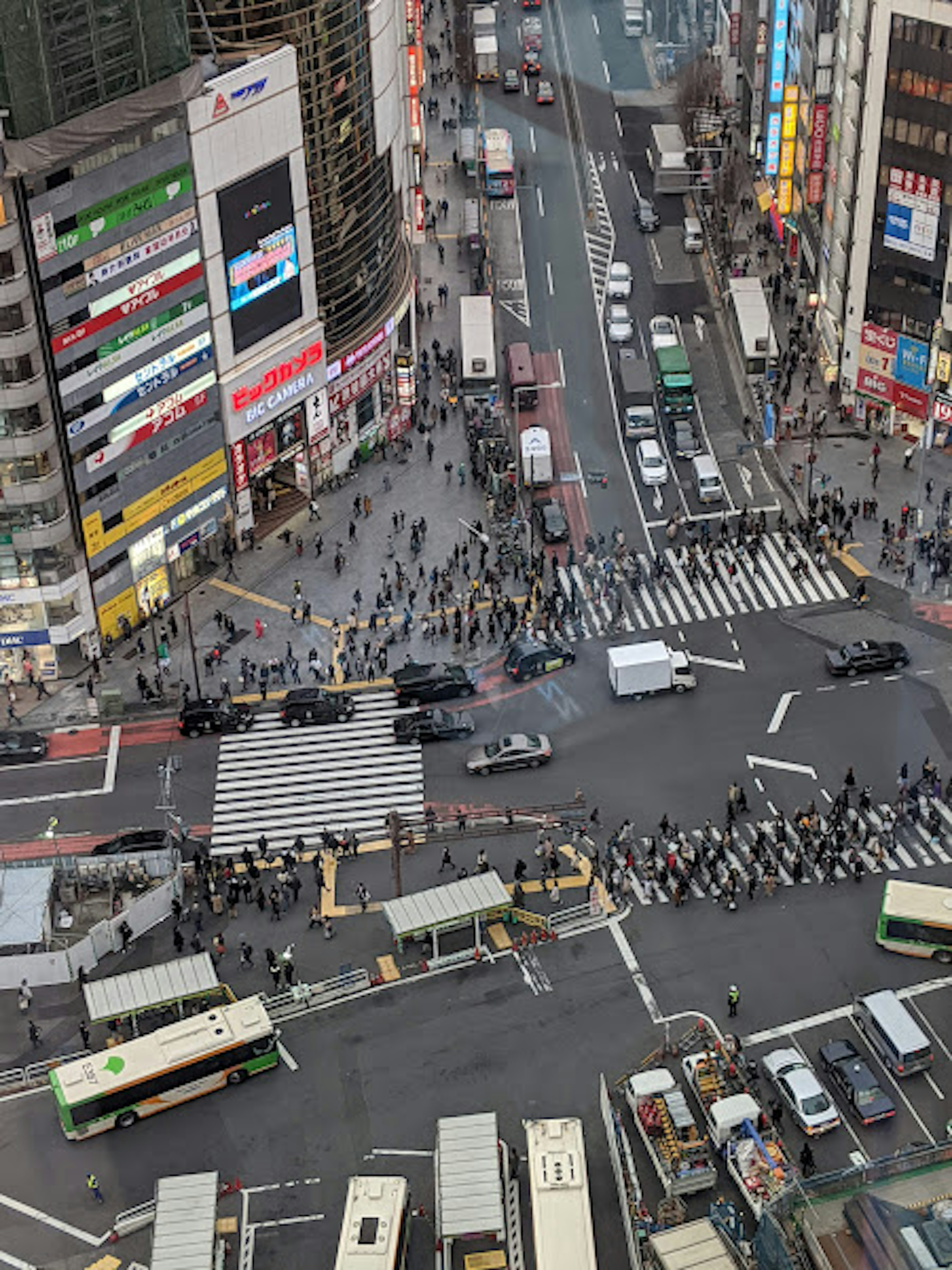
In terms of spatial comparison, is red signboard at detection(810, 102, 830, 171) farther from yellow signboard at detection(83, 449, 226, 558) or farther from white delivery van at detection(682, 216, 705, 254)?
yellow signboard at detection(83, 449, 226, 558)

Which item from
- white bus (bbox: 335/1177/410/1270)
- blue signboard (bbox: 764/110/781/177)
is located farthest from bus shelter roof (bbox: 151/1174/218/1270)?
blue signboard (bbox: 764/110/781/177)

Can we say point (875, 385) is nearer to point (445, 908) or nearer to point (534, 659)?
point (534, 659)

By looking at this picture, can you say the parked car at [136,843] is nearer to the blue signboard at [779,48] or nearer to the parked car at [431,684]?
the parked car at [431,684]

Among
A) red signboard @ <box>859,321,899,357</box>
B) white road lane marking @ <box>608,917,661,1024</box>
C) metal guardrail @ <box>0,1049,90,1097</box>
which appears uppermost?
red signboard @ <box>859,321,899,357</box>

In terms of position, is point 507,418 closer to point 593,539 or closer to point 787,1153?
point 593,539

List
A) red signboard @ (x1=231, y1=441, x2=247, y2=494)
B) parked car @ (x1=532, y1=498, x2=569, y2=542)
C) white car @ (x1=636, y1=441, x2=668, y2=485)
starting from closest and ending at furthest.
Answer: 1. red signboard @ (x1=231, y1=441, x2=247, y2=494)
2. parked car @ (x1=532, y1=498, x2=569, y2=542)
3. white car @ (x1=636, y1=441, x2=668, y2=485)

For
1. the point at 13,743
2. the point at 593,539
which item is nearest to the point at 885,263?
the point at 593,539
